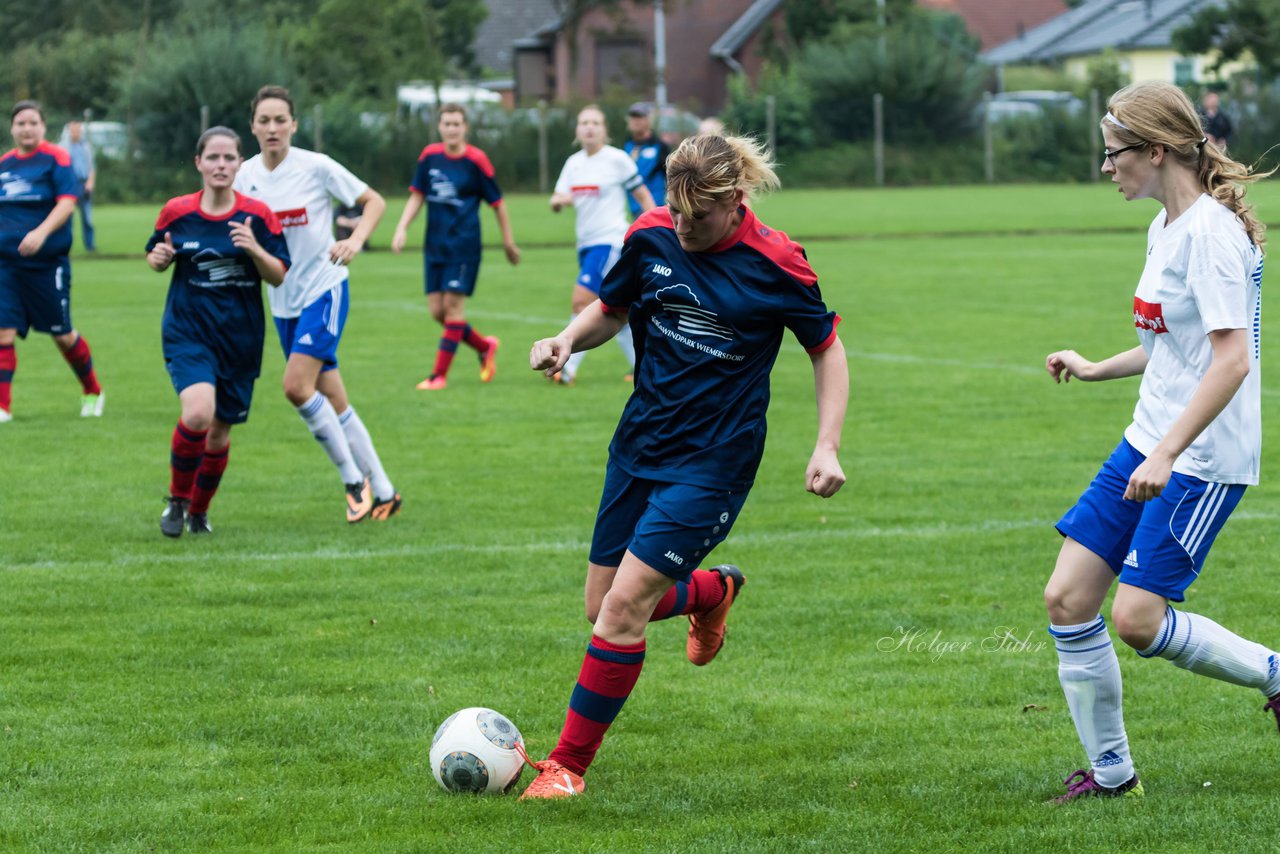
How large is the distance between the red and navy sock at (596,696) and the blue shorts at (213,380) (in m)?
3.77

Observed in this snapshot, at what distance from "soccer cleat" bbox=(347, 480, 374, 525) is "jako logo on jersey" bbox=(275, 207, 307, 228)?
4.41 ft

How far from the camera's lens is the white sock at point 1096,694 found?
4.54 meters

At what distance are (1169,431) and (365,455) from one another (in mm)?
5194

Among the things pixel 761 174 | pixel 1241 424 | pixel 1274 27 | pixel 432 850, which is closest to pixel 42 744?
pixel 432 850

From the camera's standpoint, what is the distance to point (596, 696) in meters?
4.66

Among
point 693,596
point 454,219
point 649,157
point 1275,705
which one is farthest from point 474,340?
point 1275,705

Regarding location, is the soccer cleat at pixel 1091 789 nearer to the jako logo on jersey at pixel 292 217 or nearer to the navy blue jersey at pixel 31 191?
the jako logo on jersey at pixel 292 217

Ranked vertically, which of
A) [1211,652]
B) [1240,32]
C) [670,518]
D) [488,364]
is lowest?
[488,364]

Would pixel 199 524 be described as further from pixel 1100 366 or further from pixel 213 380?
pixel 1100 366

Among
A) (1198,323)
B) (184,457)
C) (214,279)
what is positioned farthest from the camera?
(184,457)

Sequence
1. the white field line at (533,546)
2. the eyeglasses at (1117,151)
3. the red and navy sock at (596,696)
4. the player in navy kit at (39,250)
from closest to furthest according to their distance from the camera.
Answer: the eyeglasses at (1117,151)
the red and navy sock at (596,696)
the white field line at (533,546)
the player in navy kit at (39,250)

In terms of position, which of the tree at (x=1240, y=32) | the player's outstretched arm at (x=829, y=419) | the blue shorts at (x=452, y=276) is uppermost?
the tree at (x=1240, y=32)

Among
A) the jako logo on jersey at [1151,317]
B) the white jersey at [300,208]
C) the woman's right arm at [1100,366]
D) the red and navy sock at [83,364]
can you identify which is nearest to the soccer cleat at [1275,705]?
the woman's right arm at [1100,366]

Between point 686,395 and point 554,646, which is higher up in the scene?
point 686,395
